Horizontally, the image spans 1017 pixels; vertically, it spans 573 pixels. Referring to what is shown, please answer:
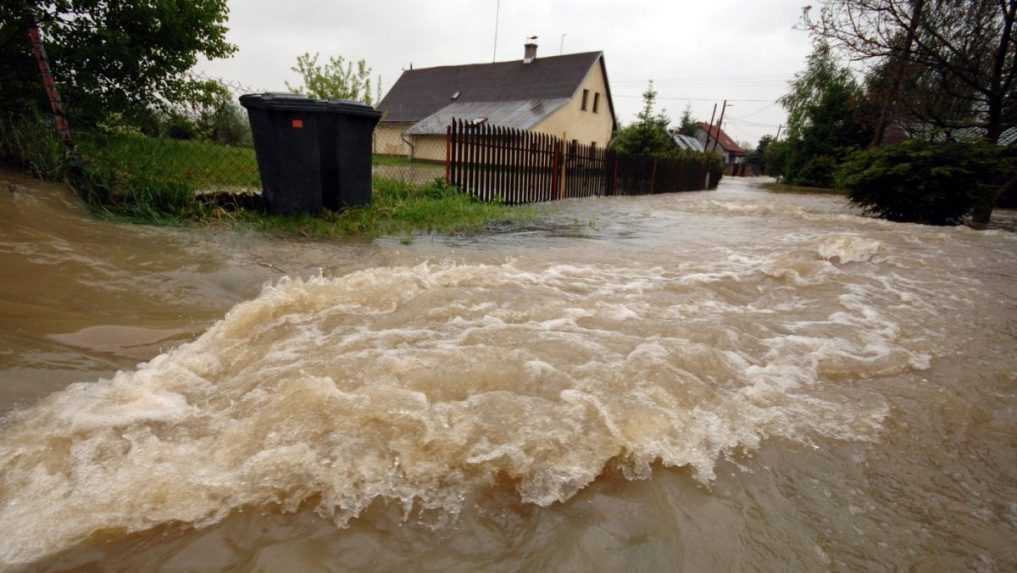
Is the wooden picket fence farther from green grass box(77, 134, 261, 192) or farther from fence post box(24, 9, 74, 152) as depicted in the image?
fence post box(24, 9, 74, 152)

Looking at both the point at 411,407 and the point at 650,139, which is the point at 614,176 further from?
the point at 411,407

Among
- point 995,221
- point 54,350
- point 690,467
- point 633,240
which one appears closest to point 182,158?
point 54,350

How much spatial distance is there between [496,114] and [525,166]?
16584mm

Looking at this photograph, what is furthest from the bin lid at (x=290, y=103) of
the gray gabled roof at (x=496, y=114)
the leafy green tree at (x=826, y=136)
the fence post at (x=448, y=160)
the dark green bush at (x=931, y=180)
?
the leafy green tree at (x=826, y=136)

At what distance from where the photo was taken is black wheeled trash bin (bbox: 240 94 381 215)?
16.7ft

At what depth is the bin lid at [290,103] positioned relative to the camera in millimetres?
5012

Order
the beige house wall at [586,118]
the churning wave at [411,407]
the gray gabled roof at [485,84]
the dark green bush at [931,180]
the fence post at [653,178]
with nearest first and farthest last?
the churning wave at [411,407] < the dark green bush at [931,180] < the fence post at [653,178] < the beige house wall at [586,118] < the gray gabled roof at [485,84]

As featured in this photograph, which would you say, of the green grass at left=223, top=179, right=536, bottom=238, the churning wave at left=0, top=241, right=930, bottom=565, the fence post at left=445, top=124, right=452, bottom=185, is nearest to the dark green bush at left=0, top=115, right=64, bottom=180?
the green grass at left=223, top=179, right=536, bottom=238

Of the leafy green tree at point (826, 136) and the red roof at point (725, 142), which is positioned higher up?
the red roof at point (725, 142)

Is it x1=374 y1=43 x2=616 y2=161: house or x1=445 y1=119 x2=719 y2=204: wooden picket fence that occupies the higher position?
x1=374 y1=43 x2=616 y2=161: house

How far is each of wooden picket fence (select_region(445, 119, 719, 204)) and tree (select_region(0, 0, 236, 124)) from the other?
3.86 meters

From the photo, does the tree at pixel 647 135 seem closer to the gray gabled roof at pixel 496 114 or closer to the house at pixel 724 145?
the gray gabled roof at pixel 496 114

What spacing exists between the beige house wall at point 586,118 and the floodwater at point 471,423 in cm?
2125

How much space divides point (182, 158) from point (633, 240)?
5778 mm
